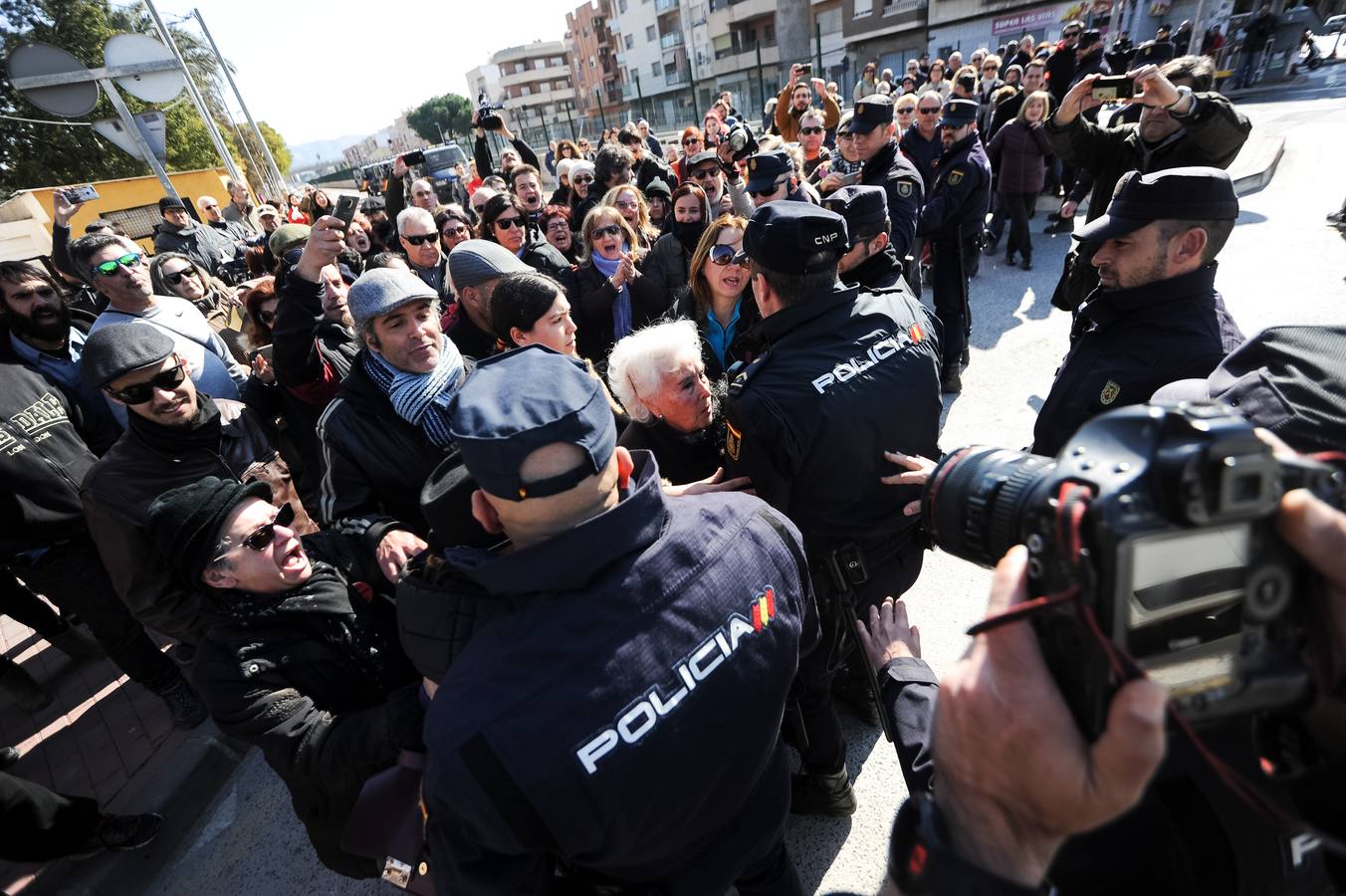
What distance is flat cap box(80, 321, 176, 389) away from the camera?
2357mm

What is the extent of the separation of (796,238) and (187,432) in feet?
8.80

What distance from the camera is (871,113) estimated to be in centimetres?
421

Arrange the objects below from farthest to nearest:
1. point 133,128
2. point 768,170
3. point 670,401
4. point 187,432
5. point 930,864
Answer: point 133,128
point 768,170
point 187,432
point 670,401
point 930,864

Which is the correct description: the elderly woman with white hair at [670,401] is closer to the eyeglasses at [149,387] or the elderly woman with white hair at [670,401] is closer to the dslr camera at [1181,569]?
the dslr camera at [1181,569]

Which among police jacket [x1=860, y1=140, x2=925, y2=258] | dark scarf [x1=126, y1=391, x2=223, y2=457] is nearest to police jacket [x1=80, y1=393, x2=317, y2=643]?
dark scarf [x1=126, y1=391, x2=223, y2=457]

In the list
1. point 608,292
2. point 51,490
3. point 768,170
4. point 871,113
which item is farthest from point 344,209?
point 871,113

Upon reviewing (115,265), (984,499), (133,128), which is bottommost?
(984,499)

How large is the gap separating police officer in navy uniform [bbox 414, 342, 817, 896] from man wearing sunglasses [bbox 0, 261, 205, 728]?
9.32ft

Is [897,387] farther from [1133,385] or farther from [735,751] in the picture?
[735,751]

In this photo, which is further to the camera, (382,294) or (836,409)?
(382,294)

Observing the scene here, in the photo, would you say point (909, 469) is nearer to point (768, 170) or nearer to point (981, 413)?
point (981, 413)

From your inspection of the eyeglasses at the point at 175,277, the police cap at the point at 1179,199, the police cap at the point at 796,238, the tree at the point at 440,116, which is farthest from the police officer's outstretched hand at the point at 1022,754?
the tree at the point at 440,116

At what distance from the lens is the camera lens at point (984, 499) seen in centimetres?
94

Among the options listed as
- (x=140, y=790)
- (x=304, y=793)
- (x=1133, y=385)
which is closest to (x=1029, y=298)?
(x=1133, y=385)
